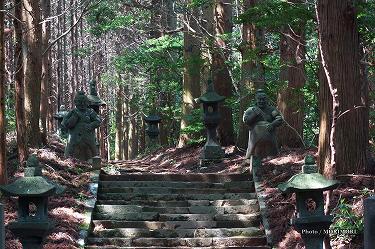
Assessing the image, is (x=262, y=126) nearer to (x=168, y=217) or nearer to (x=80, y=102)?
(x=168, y=217)

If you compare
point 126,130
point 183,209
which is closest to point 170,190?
point 183,209

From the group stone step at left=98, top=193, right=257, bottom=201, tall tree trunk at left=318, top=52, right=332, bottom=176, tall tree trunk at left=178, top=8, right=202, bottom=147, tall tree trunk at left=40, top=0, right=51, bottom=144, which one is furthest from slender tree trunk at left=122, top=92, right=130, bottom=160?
tall tree trunk at left=318, top=52, right=332, bottom=176

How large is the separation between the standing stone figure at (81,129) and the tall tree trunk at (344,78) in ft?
26.2

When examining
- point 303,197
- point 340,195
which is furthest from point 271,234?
point 303,197

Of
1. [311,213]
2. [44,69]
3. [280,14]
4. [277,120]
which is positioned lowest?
[311,213]

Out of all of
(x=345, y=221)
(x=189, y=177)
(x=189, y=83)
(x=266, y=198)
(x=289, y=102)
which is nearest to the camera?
(x=345, y=221)

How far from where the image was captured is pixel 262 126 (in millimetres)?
15320

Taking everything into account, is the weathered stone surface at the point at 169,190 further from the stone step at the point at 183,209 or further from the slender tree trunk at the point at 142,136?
the slender tree trunk at the point at 142,136

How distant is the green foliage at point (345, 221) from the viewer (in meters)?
9.38

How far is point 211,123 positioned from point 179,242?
23.6ft

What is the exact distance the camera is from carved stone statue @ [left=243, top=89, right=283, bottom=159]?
1524 cm

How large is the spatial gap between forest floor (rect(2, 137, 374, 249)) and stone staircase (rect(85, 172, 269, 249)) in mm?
363

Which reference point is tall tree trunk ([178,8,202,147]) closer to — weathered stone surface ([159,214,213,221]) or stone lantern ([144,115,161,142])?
stone lantern ([144,115,161,142])

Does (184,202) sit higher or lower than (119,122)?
lower
